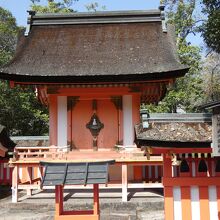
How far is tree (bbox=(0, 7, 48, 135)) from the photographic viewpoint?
87.4ft

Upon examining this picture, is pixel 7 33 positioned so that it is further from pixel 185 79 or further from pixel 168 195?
pixel 168 195

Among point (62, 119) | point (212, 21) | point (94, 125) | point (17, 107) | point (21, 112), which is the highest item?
point (212, 21)

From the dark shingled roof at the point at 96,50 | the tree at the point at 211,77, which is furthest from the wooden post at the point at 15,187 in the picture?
the tree at the point at 211,77

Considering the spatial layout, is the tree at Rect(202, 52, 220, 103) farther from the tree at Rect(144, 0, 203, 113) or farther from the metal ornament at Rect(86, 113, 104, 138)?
the metal ornament at Rect(86, 113, 104, 138)

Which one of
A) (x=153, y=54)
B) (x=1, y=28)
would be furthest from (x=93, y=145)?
(x=1, y=28)

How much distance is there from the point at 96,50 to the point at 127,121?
3448 millimetres

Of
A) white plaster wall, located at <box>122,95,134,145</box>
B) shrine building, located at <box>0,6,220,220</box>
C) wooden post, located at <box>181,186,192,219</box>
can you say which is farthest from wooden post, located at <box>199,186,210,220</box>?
white plaster wall, located at <box>122,95,134,145</box>

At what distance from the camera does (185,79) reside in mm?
26969

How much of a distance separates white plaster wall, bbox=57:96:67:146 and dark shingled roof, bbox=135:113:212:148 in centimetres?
599

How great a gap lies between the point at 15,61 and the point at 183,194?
29.7ft

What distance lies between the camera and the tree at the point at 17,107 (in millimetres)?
26625

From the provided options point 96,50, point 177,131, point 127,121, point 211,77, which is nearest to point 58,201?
point 177,131

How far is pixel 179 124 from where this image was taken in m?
9.09

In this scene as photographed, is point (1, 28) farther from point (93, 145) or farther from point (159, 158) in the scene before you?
point (159, 158)
